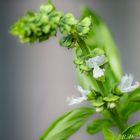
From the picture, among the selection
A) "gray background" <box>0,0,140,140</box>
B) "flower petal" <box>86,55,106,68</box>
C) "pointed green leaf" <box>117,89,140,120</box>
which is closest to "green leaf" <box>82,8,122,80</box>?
"pointed green leaf" <box>117,89,140,120</box>

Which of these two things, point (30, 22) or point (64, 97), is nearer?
point (30, 22)

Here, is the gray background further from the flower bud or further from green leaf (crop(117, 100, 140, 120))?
the flower bud

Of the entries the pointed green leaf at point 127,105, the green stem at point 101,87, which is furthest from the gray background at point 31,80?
the green stem at point 101,87

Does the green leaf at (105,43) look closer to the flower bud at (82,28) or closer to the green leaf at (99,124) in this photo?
the green leaf at (99,124)

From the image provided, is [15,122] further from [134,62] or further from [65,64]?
[134,62]

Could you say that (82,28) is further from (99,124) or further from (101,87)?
(99,124)

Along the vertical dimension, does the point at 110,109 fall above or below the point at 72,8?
below

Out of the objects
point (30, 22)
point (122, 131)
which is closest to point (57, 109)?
point (122, 131)

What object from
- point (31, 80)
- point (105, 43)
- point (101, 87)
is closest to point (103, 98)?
point (101, 87)
